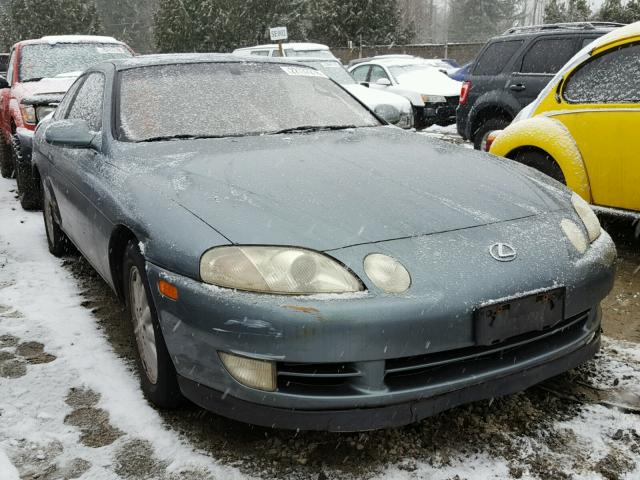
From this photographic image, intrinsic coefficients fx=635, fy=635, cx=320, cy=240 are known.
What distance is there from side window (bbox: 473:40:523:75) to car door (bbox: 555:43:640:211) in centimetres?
453

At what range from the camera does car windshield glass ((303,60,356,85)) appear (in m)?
11.2

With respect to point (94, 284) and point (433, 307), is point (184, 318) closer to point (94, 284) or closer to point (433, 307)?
point (433, 307)

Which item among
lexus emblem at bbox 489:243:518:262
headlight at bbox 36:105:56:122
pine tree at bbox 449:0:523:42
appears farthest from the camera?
pine tree at bbox 449:0:523:42

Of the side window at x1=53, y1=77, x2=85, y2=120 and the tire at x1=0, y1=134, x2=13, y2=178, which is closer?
the side window at x1=53, y1=77, x2=85, y2=120

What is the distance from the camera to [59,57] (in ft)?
27.1

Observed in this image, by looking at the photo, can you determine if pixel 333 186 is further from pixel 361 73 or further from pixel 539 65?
pixel 361 73

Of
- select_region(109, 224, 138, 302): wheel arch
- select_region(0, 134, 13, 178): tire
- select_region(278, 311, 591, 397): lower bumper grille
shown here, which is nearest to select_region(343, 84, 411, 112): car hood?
select_region(0, 134, 13, 178): tire

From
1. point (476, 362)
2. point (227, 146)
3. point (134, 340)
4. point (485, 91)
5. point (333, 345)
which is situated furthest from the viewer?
point (485, 91)

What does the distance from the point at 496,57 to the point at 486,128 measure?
1.07m

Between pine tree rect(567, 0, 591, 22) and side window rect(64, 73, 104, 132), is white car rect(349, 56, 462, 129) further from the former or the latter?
pine tree rect(567, 0, 591, 22)

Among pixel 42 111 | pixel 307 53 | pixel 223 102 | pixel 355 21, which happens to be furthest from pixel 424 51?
pixel 223 102

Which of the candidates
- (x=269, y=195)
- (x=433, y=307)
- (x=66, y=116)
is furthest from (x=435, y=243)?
(x=66, y=116)

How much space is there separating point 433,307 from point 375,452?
676mm

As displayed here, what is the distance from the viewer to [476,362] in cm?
223
